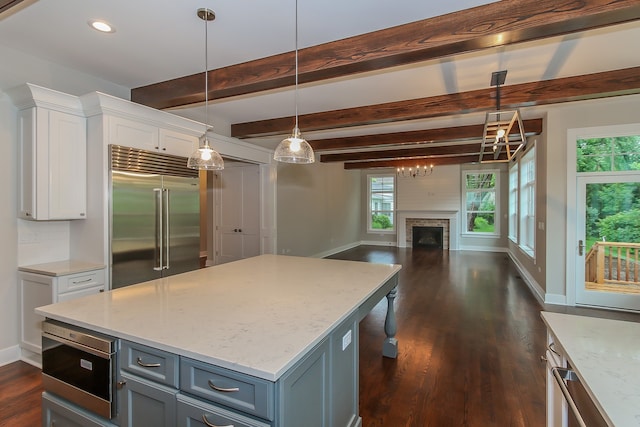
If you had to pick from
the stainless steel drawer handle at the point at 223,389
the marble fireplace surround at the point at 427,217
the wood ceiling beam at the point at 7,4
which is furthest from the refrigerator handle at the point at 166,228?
the marble fireplace surround at the point at 427,217

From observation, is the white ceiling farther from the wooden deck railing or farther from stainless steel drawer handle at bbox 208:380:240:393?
the wooden deck railing

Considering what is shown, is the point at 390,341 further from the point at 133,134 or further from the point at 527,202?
the point at 527,202

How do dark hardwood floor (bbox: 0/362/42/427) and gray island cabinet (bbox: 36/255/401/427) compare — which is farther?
dark hardwood floor (bbox: 0/362/42/427)

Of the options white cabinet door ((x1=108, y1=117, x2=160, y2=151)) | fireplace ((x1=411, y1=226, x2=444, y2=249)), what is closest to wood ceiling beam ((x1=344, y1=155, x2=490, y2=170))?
fireplace ((x1=411, y1=226, x2=444, y2=249))

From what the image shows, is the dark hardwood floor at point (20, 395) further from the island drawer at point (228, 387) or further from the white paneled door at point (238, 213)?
the white paneled door at point (238, 213)

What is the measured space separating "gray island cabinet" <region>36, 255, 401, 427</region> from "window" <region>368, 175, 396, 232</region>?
30.8 ft

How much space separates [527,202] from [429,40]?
559 cm

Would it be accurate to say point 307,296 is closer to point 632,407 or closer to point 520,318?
point 632,407

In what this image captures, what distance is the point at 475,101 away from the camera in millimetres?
3666

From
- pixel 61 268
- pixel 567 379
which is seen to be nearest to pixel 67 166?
pixel 61 268

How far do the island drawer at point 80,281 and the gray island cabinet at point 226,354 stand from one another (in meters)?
1.17

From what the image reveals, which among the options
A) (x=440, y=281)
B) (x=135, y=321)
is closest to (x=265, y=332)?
(x=135, y=321)

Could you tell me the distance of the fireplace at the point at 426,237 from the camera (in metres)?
10.4

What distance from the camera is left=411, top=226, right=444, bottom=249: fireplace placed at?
34.1ft
